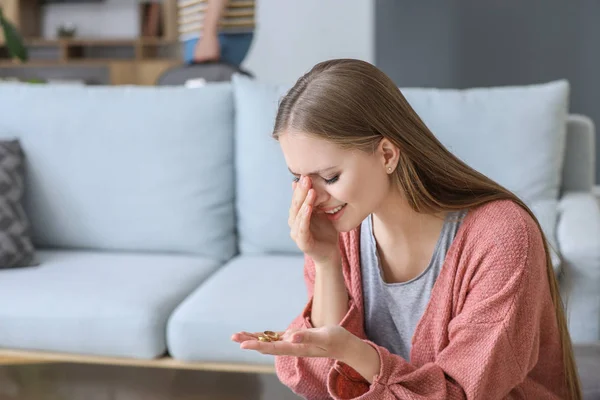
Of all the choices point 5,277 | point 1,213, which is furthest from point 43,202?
point 5,277

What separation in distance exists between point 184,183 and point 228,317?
647mm

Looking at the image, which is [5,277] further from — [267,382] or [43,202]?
[267,382]

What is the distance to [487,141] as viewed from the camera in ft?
6.99

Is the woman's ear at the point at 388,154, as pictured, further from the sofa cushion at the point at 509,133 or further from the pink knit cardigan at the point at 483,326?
the sofa cushion at the point at 509,133

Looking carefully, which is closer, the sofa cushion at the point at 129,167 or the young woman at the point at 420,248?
the young woman at the point at 420,248

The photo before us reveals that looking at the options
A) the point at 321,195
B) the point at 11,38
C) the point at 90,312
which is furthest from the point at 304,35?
the point at 321,195

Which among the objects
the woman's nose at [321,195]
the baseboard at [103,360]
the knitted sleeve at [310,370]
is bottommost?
the baseboard at [103,360]

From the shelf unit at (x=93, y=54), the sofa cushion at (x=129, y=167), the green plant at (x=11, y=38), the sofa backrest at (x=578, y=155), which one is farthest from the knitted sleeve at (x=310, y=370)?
the shelf unit at (x=93, y=54)

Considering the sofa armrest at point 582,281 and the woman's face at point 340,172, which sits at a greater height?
the woman's face at point 340,172

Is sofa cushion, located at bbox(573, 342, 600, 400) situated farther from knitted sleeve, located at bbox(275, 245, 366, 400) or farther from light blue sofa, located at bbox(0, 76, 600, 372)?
light blue sofa, located at bbox(0, 76, 600, 372)

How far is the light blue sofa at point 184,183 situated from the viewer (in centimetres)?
196

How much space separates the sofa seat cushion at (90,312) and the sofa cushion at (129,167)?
0.29 m

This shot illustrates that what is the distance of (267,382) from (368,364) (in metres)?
0.30

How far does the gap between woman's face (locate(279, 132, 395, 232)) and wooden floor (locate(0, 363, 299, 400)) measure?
1.20 ft
